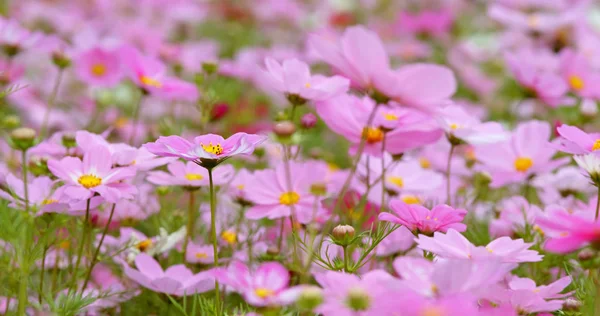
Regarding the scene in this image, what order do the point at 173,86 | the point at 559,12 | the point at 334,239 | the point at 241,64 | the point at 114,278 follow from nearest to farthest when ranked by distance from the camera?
the point at 334,239, the point at 114,278, the point at 173,86, the point at 241,64, the point at 559,12

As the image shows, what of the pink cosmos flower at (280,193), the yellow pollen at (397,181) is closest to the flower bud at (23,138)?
the pink cosmos flower at (280,193)

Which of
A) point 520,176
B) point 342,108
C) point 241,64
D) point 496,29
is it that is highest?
point 342,108

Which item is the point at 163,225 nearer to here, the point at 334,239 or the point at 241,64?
the point at 334,239

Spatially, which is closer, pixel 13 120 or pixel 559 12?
pixel 13 120

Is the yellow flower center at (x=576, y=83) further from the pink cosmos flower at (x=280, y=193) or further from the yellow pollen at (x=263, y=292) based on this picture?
the yellow pollen at (x=263, y=292)

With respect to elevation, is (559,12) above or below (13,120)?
below

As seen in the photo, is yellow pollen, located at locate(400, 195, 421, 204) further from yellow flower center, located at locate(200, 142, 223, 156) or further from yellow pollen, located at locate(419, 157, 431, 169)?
yellow flower center, located at locate(200, 142, 223, 156)

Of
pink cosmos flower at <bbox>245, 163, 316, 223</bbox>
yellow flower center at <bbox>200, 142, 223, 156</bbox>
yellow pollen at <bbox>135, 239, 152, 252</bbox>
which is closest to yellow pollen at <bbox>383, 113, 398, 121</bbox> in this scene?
pink cosmos flower at <bbox>245, 163, 316, 223</bbox>

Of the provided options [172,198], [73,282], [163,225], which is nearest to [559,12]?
[172,198]
